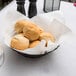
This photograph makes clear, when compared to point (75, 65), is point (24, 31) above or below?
above

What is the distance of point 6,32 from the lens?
726 mm

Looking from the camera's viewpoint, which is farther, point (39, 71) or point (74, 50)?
point (74, 50)

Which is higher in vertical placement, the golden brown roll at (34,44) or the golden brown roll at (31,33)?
the golden brown roll at (31,33)

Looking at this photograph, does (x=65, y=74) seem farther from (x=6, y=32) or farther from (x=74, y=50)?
(x=6, y=32)

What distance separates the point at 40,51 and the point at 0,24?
0.35 m

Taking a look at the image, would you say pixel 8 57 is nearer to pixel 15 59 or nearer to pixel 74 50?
pixel 15 59

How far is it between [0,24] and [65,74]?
425 mm

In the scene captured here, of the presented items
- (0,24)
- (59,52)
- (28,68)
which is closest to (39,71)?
(28,68)

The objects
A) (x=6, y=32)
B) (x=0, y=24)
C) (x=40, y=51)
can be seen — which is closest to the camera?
(x=40, y=51)

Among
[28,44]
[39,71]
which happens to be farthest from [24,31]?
[39,71]

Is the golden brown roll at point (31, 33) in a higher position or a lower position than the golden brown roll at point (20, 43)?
higher

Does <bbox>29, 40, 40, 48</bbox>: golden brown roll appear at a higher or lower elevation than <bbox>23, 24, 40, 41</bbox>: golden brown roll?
lower

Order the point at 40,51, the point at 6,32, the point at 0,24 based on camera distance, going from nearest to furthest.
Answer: the point at 40,51 → the point at 6,32 → the point at 0,24

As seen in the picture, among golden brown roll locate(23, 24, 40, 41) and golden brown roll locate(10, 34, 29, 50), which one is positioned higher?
golden brown roll locate(23, 24, 40, 41)
